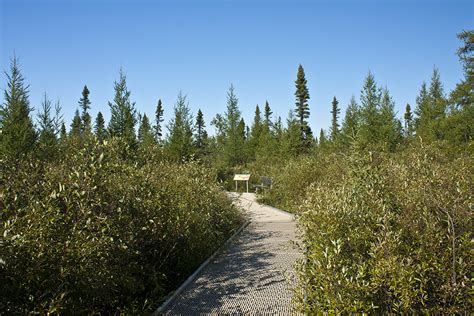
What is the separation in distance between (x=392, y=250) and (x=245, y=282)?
2.92 meters

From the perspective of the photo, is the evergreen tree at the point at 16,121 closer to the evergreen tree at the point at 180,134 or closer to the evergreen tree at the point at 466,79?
the evergreen tree at the point at 180,134

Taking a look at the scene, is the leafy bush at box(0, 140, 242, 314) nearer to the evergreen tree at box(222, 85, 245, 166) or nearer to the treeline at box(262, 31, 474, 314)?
the treeline at box(262, 31, 474, 314)

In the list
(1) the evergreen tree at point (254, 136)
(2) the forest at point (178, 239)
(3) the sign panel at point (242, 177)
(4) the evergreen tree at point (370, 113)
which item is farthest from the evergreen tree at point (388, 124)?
(2) the forest at point (178, 239)

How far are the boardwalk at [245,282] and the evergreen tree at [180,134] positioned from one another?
13654 millimetres

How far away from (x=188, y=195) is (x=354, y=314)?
5.18 meters

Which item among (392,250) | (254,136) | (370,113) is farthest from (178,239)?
(254,136)

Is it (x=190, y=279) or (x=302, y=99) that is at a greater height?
(x=302, y=99)

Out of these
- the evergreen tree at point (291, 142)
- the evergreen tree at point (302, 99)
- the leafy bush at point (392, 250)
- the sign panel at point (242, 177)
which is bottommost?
the leafy bush at point (392, 250)

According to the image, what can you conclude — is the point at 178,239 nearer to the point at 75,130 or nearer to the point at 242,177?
the point at 242,177

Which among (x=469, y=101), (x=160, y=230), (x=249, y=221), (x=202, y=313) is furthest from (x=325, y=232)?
(x=469, y=101)

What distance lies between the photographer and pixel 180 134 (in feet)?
75.2

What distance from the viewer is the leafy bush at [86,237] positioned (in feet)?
11.7

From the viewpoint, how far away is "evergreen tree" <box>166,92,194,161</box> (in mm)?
22359

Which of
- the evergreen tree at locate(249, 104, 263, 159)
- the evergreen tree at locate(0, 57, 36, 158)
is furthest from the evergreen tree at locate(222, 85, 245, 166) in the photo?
the evergreen tree at locate(0, 57, 36, 158)
